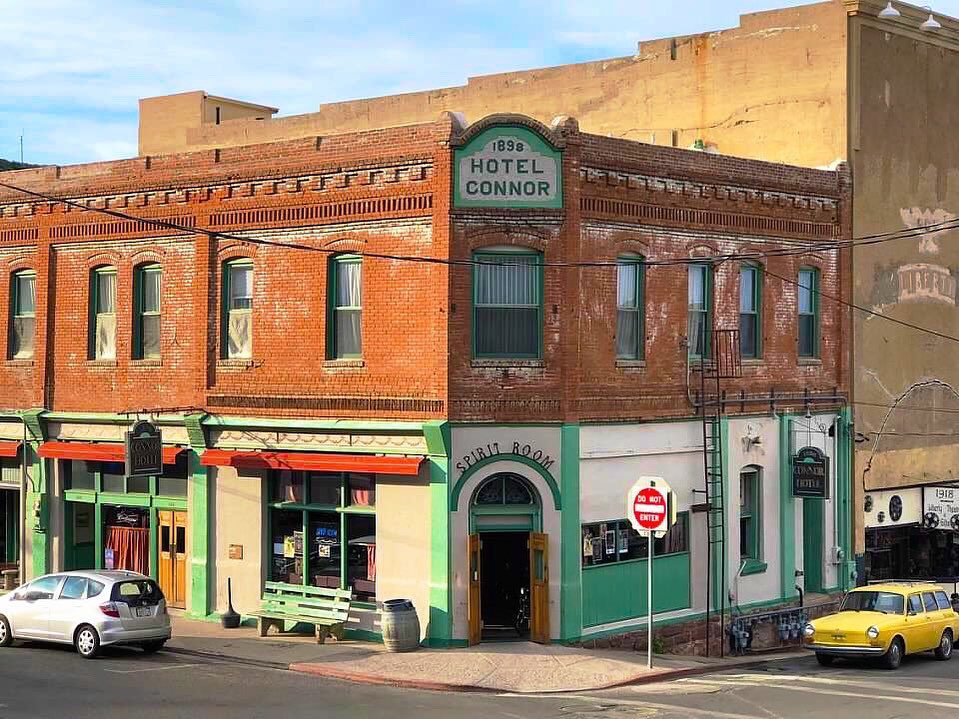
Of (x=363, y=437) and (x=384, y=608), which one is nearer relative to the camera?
(x=384, y=608)

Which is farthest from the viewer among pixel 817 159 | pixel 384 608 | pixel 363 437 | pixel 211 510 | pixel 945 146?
pixel 945 146

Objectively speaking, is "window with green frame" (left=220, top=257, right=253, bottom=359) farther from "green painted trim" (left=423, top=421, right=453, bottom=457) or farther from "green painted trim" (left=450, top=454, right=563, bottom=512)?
"green painted trim" (left=450, top=454, right=563, bottom=512)

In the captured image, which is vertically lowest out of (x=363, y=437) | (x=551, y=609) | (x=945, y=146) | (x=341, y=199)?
(x=551, y=609)

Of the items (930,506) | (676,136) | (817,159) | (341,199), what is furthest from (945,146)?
(341,199)

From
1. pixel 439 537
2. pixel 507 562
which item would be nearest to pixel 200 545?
pixel 439 537

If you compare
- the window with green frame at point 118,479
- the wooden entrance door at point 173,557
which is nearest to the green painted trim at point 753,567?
the wooden entrance door at point 173,557

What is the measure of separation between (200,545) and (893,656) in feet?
43.8

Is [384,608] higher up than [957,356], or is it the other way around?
[957,356]

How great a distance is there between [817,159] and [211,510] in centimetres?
1535

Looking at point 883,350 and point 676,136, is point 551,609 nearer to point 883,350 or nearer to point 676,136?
point 883,350

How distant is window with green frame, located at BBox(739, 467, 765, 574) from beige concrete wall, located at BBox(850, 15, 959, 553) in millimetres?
3423

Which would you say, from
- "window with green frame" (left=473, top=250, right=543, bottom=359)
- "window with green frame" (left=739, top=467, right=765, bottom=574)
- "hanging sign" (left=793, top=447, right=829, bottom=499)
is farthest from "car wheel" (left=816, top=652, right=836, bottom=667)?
"window with green frame" (left=473, top=250, right=543, bottom=359)

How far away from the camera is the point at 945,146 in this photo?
3372cm

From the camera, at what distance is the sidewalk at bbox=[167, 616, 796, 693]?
22.1m
